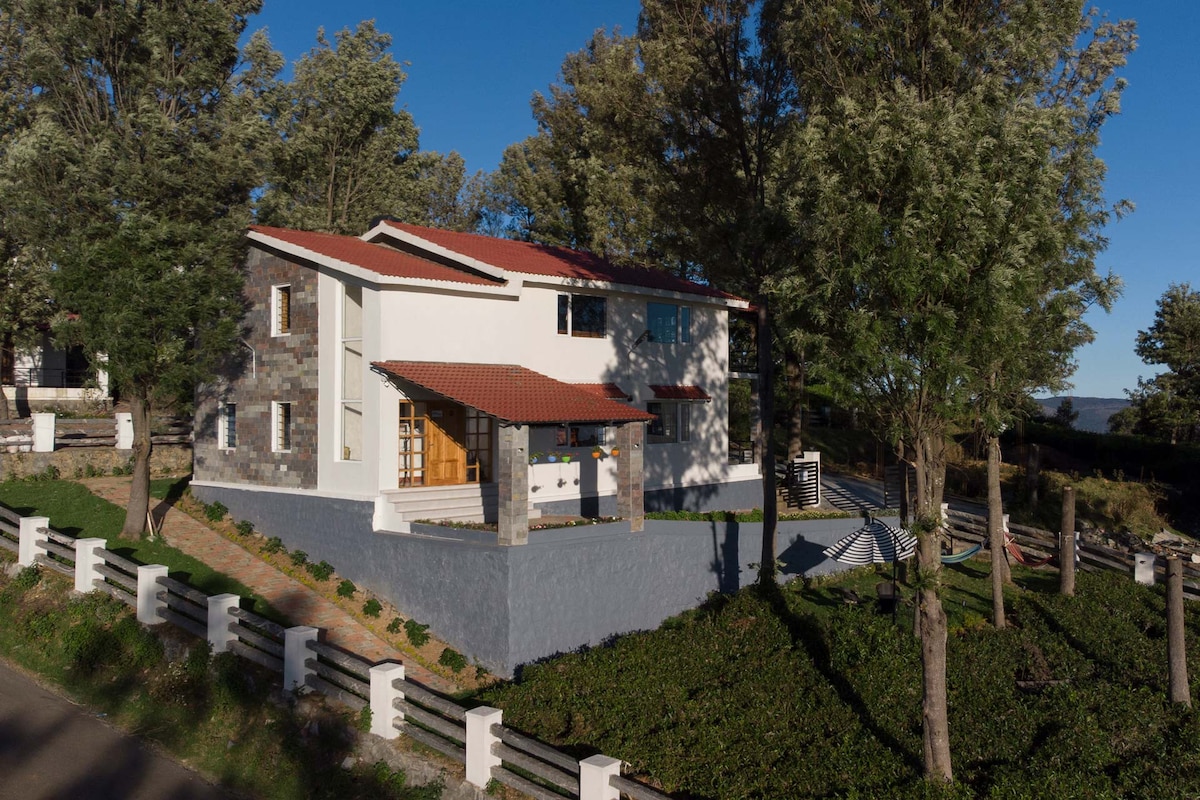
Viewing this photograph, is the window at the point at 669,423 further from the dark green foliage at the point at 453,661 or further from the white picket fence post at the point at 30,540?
the white picket fence post at the point at 30,540

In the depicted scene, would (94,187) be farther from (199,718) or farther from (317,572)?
(199,718)

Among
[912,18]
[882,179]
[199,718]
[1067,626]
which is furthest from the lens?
[1067,626]

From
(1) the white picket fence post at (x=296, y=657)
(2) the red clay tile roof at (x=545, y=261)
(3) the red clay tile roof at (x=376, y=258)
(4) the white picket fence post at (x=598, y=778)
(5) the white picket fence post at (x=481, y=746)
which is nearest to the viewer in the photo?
(4) the white picket fence post at (x=598, y=778)

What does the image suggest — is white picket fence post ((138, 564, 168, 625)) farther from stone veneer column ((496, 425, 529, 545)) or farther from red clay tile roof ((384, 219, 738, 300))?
red clay tile roof ((384, 219, 738, 300))

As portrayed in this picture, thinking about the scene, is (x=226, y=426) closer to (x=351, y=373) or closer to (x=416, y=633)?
(x=351, y=373)

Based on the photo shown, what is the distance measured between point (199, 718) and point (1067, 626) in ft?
48.6

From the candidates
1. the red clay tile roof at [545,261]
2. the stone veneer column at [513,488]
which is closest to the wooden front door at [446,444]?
the red clay tile roof at [545,261]

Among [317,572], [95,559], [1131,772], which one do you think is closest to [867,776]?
[1131,772]

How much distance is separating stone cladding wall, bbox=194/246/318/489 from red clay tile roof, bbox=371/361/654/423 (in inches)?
109

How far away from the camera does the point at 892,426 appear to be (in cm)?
1011

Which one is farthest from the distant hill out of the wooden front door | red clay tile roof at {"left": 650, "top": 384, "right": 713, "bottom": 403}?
the wooden front door

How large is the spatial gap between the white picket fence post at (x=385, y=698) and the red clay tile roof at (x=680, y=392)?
13.5 metres

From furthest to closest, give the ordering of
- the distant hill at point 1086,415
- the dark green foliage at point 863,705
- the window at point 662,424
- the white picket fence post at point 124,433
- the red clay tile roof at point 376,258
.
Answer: the distant hill at point 1086,415, the white picket fence post at point 124,433, the window at point 662,424, the red clay tile roof at point 376,258, the dark green foliage at point 863,705

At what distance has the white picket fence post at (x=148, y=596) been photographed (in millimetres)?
14758
